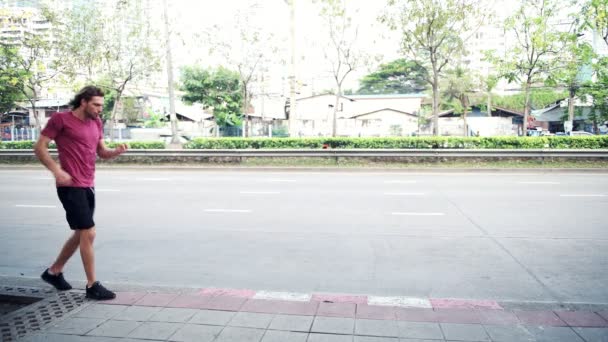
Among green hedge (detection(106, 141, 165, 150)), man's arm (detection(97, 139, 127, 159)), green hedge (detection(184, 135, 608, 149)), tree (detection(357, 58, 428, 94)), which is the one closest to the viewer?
man's arm (detection(97, 139, 127, 159))

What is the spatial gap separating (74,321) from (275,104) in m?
49.0

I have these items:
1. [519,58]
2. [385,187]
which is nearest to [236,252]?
[385,187]

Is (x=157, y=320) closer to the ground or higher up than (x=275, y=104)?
closer to the ground

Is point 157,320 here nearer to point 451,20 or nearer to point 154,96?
point 451,20

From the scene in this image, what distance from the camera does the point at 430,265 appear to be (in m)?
5.25

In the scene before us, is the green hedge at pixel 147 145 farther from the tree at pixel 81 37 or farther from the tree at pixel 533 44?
the tree at pixel 533 44

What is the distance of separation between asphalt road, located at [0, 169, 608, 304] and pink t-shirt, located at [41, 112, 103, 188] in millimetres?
1387

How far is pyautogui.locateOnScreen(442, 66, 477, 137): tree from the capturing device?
144 feet

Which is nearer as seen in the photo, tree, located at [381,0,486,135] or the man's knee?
the man's knee

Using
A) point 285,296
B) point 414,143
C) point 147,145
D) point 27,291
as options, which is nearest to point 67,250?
point 27,291

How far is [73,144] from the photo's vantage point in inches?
154

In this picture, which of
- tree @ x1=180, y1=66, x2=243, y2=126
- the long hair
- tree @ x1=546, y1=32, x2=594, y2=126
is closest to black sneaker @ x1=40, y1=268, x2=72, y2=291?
the long hair

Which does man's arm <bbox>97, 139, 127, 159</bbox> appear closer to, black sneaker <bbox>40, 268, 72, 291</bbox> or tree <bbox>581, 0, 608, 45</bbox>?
black sneaker <bbox>40, 268, 72, 291</bbox>

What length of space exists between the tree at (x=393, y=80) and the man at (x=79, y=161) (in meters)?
57.7
